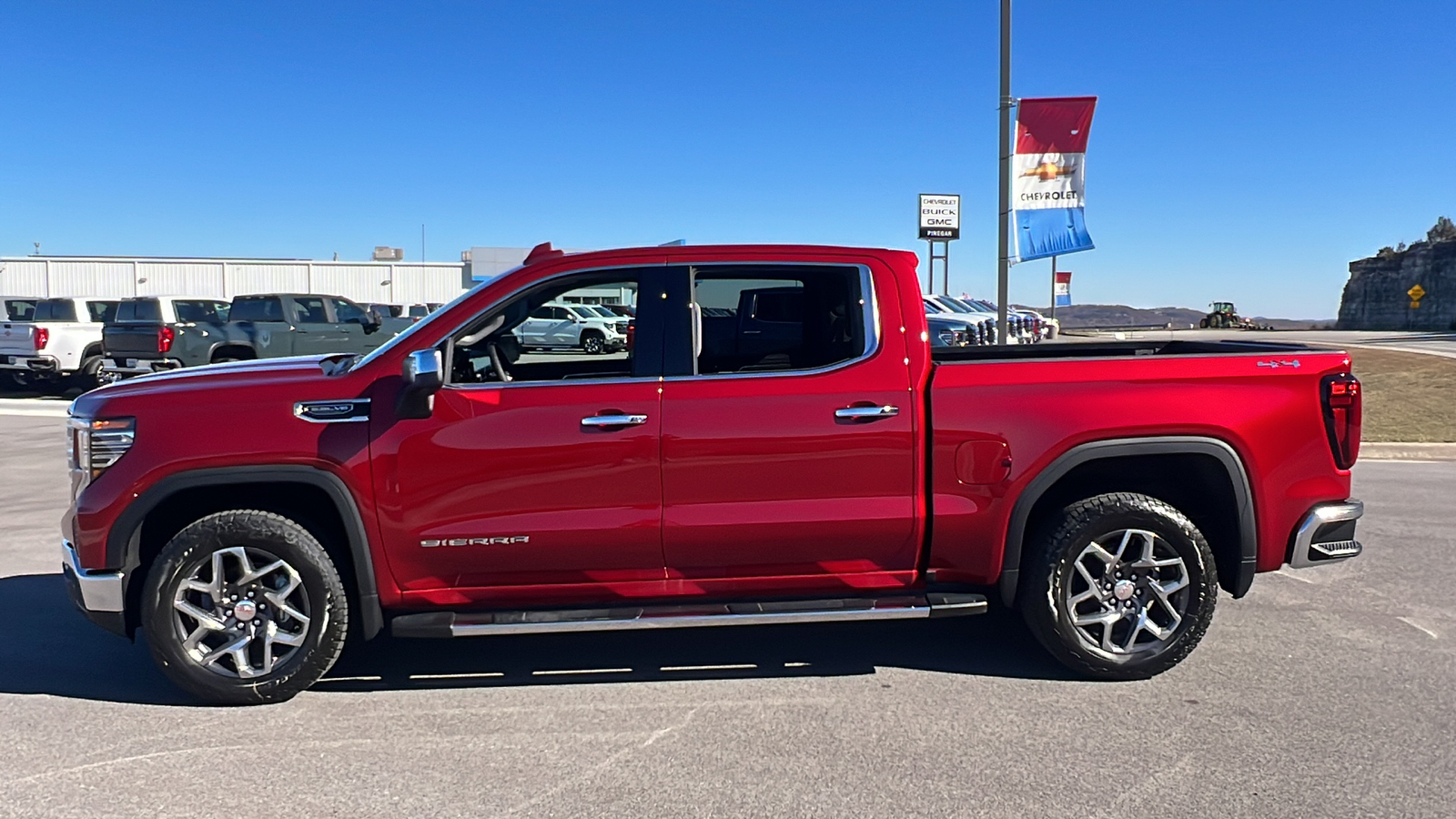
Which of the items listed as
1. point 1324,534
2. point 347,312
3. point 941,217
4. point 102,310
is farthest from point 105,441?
point 941,217

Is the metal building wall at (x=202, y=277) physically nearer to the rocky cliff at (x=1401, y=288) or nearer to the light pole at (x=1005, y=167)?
the light pole at (x=1005, y=167)

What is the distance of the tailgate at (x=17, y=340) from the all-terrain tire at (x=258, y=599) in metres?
16.1

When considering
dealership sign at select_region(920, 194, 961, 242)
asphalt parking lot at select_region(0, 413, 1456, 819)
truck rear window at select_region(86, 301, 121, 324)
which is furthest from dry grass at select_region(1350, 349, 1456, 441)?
truck rear window at select_region(86, 301, 121, 324)

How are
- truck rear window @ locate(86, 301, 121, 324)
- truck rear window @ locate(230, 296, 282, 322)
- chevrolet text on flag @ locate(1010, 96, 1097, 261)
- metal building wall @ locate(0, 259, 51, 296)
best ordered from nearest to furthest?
chevrolet text on flag @ locate(1010, 96, 1097, 261)
truck rear window @ locate(230, 296, 282, 322)
truck rear window @ locate(86, 301, 121, 324)
metal building wall @ locate(0, 259, 51, 296)

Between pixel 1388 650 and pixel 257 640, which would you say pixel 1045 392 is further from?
pixel 257 640

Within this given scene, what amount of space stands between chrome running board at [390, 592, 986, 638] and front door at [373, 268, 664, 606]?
17 centimetres

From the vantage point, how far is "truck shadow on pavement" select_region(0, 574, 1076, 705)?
4.57 metres

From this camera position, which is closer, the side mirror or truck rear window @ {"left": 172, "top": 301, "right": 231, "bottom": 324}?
the side mirror

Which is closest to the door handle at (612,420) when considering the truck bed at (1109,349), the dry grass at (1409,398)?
the truck bed at (1109,349)

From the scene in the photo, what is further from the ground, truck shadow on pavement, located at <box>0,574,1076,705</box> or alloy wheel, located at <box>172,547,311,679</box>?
alloy wheel, located at <box>172,547,311,679</box>

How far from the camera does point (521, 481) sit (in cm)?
420

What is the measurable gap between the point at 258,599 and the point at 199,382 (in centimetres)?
95

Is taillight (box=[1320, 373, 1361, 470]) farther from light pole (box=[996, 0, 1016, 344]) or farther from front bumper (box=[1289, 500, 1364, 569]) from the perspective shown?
light pole (box=[996, 0, 1016, 344])

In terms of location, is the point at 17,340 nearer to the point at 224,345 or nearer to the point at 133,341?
the point at 133,341
